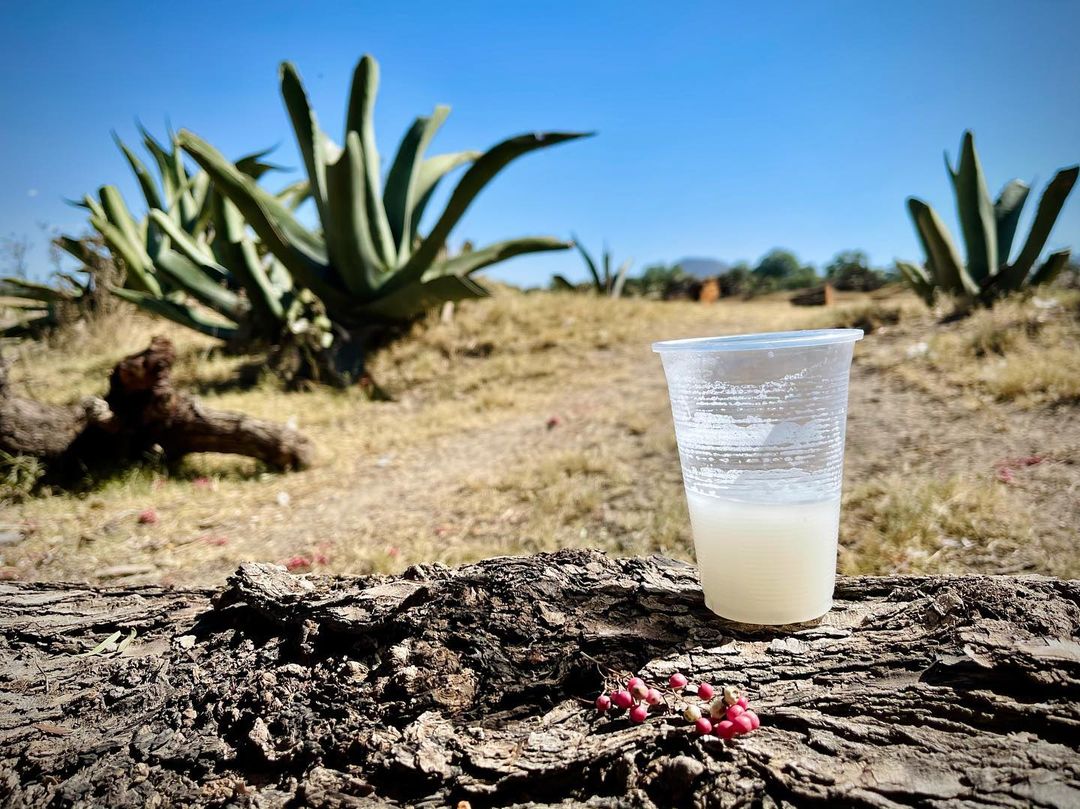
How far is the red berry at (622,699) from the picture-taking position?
1.09 metres

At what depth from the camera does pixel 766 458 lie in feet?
4.09

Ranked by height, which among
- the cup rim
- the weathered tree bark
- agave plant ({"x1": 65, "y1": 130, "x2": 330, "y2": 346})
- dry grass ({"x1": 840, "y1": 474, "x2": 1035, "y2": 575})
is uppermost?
agave plant ({"x1": 65, "y1": 130, "x2": 330, "y2": 346})

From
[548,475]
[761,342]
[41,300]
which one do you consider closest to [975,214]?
[548,475]

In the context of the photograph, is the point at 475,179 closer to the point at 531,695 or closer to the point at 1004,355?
the point at 1004,355

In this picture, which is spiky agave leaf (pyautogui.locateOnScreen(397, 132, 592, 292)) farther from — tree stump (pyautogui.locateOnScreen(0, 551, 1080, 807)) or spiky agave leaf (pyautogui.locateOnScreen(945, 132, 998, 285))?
tree stump (pyautogui.locateOnScreen(0, 551, 1080, 807))

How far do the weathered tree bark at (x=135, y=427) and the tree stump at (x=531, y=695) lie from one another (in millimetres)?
2818

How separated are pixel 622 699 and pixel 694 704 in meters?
0.11

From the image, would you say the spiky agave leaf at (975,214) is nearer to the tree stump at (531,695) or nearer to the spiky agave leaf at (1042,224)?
the spiky agave leaf at (1042,224)

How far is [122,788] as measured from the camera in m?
1.04

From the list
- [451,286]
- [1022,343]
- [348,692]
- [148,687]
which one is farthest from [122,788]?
[1022,343]

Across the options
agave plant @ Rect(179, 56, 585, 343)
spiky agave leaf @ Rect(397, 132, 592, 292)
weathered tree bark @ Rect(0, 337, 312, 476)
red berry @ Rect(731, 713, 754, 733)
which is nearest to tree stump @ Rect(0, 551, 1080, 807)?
red berry @ Rect(731, 713, 754, 733)

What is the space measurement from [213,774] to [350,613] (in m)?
0.33

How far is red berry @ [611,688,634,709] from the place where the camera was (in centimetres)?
109

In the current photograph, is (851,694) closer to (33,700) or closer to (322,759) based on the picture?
(322,759)
